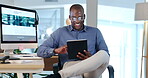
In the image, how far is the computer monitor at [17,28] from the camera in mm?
1944

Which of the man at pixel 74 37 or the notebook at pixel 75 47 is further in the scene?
the man at pixel 74 37

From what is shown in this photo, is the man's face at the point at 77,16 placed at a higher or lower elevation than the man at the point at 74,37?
higher

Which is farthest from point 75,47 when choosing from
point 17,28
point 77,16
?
point 17,28

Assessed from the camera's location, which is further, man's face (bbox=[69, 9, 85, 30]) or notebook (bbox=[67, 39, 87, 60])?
man's face (bbox=[69, 9, 85, 30])

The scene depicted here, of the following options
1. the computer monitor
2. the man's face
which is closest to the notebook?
the man's face

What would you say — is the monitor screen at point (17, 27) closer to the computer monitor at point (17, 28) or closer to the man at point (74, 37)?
the computer monitor at point (17, 28)

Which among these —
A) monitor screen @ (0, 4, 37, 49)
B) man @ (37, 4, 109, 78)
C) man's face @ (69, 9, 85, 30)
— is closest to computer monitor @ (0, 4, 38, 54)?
monitor screen @ (0, 4, 37, 49)

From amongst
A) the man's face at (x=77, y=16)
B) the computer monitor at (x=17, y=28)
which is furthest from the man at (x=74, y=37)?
the computer monitor at (x=17, y=28)

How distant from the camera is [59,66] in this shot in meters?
2.03

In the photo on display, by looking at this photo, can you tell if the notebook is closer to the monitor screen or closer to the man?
the man

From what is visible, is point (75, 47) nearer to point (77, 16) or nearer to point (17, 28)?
point (77, 16)

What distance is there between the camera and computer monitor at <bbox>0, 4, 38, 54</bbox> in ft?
6.38

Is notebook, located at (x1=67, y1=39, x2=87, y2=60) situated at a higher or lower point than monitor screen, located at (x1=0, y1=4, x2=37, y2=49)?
lower

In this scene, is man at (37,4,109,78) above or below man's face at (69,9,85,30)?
below
